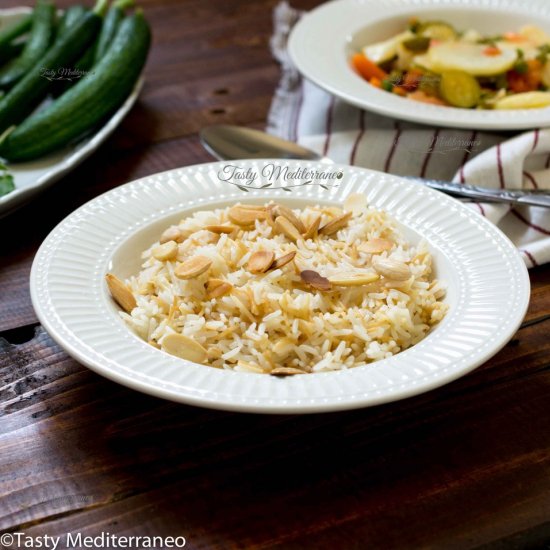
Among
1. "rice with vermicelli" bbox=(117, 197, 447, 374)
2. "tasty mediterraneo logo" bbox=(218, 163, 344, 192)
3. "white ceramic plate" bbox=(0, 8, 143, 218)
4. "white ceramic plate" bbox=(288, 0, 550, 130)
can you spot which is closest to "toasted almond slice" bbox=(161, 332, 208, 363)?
"rice with vermicelli" bbox=(117, 197, 447, 374)

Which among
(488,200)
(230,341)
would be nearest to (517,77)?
(488,200)

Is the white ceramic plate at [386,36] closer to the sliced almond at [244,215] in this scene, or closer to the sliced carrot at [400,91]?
the sliced carrot at [400,91]

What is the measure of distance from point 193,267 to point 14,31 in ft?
4.30

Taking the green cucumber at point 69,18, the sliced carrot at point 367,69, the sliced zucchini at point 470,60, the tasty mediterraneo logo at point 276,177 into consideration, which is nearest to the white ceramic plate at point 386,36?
the sliced carrot at point 367,69

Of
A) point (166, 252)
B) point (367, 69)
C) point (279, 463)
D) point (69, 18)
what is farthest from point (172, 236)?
point (69, 18)

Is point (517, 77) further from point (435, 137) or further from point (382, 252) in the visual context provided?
point (382, 252)

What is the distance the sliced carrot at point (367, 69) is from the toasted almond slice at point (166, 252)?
0.97m

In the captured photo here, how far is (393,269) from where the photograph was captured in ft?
3.75

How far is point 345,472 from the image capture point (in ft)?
3.32

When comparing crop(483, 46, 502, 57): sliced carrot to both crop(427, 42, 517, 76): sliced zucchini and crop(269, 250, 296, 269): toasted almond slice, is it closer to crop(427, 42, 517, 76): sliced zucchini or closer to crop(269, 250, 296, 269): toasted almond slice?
crop(427, 42, 517, 76): sliced zucchini

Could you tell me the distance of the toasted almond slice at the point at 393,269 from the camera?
1.14 m

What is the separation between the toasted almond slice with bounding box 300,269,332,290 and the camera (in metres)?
1.12

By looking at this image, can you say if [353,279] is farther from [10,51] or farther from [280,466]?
[10,51]

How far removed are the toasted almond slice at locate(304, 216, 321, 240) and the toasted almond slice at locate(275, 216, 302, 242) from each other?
16 mm
